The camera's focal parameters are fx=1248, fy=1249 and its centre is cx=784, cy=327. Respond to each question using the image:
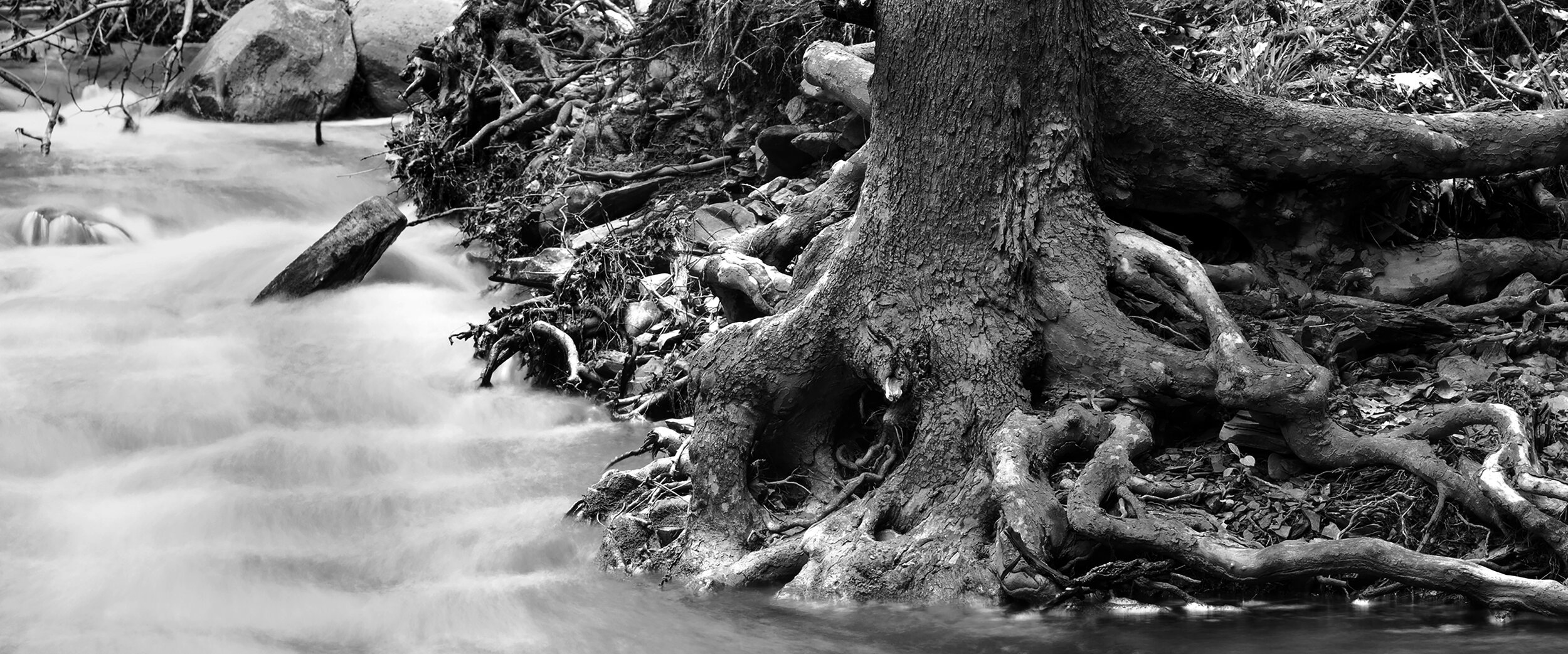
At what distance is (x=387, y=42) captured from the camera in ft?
48.4

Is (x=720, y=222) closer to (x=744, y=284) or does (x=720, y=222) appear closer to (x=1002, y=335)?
(x=744, y=284)

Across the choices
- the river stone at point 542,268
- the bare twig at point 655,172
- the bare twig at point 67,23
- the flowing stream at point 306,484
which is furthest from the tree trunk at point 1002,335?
the bare twig at point 67,23

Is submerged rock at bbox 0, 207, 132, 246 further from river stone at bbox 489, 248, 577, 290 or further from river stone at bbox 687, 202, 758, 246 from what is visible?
river stone at bbox 687, 202, 758, 246

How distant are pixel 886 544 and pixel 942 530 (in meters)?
0.21

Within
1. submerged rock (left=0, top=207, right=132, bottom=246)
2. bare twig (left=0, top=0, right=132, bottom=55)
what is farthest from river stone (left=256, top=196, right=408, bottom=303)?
bare twig (left=0, top=0, right=132, bottom=55)

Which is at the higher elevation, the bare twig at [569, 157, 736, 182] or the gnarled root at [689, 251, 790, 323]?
the bare twig at [569, 157, 736, 182]

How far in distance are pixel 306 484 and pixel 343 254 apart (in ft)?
10.2

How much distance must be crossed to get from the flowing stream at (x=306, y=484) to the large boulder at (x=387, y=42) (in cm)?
321

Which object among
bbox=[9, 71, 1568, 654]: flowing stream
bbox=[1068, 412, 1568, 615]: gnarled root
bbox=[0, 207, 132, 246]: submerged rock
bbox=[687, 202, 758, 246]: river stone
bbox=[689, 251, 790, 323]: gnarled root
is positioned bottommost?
bbox=[9, 71, 1568, 654]: flowing stream

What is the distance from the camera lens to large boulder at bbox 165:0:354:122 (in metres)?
13.6

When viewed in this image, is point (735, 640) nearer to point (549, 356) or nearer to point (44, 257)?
point (549, 356)

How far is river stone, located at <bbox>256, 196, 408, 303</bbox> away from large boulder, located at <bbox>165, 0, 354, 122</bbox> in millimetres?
5135

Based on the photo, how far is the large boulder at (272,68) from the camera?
13625 mm

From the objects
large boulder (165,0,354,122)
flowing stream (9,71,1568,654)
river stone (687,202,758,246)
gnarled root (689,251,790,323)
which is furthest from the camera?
Answer: large boulder (165,0,354,122)
